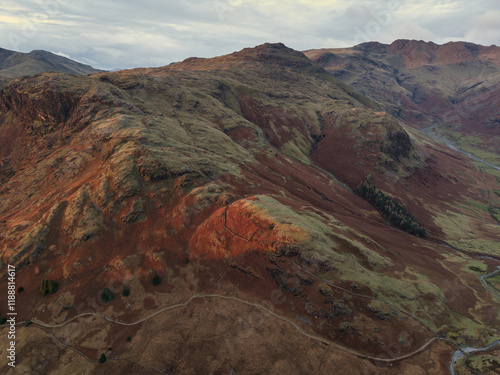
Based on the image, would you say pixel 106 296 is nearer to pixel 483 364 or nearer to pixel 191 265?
pixel 191 265

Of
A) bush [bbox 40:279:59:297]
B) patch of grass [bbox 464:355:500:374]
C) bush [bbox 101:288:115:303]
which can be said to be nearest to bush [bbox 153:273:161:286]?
bush [bbox 101:288:115:303]

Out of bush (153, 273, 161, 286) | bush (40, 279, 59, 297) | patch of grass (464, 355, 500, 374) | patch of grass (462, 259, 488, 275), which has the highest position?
patch of grass (464, 355, 500, 374)

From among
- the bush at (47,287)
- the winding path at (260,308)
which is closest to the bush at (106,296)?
the winding path at (260,308)

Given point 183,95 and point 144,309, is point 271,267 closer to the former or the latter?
point 144,309

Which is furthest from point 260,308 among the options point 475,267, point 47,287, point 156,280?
point 475,267

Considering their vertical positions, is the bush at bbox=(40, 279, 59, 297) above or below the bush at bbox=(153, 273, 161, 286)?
below

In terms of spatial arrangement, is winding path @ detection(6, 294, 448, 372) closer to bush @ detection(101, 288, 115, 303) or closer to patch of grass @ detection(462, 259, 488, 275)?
bush @ detection(101, 288, 115, 303)

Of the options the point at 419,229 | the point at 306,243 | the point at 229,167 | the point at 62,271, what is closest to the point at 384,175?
the point at 419,229

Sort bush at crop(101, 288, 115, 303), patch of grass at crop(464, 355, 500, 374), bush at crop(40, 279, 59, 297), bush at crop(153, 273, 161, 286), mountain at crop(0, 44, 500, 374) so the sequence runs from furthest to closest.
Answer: bush at crop(153, 273, 161, 286) → bush at crop(40, 279, 59, 297) → bush at crop(101, 288, 115, 303) → mountain at crop(0, 44, 500, 374) → patch of grass at crop(464, 355, 500, 374)
